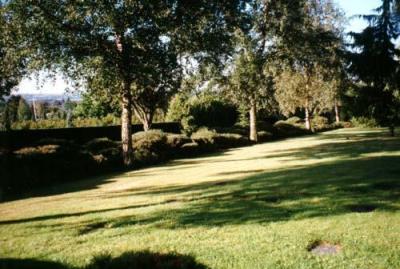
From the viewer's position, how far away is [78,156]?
1897 centimetres

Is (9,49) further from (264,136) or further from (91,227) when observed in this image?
(264,136)

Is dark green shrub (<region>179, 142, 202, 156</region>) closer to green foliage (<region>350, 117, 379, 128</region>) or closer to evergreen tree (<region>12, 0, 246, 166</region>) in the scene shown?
evergreen tree (<region>12, 0, 246, 166</region>)

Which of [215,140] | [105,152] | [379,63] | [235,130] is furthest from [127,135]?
[235,130]

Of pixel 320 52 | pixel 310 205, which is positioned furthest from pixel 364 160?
pixel 320 52

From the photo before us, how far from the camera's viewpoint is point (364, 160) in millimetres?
16719

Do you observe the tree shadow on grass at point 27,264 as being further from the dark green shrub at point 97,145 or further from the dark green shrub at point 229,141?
the dark green shrub at point 229,141

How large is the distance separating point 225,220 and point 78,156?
12.1m

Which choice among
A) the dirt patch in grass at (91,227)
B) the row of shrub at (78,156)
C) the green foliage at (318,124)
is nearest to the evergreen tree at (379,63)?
the row of shrub at (78,156)

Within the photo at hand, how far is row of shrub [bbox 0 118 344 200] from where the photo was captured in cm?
1575

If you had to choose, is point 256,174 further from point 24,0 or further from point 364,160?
point 24,0

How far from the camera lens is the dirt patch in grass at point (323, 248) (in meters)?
6.47

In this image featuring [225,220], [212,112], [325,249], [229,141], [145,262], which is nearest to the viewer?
[145,262]

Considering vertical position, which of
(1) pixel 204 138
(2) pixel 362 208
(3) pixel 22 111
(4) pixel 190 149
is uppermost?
(3) pixel 22 111

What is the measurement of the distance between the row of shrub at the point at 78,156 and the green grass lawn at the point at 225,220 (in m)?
1.79
